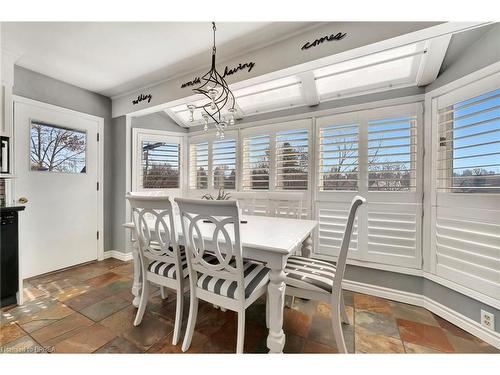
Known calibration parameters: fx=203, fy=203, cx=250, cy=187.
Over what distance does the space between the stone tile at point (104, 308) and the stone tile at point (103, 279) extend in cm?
40

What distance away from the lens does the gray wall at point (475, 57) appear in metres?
1.36

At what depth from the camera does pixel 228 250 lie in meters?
1.19

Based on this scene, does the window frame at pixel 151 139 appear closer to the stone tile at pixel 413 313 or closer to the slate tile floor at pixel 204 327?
the slate tile floor at pixel 204 327

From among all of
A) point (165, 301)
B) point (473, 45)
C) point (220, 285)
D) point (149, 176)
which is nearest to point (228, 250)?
point (220, 285)

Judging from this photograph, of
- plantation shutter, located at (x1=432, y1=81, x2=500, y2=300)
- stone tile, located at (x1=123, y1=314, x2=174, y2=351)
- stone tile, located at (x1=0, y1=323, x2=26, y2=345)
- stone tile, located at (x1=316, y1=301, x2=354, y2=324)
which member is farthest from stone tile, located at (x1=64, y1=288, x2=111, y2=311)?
plantation shutter, located at (x1=432, y1=81, x2=500, y2=300)

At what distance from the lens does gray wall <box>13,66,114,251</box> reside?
231 centimetres

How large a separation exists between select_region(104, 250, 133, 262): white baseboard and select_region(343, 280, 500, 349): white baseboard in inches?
116

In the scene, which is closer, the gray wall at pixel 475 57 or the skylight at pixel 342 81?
the gray wall at pixel 475 57

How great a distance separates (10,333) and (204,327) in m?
1.41

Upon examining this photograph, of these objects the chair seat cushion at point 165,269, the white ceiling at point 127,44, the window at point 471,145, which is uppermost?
the white ceiling at point 127,44

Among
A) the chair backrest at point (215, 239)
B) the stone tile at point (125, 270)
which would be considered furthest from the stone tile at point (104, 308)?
the chair backrest at point (215, 239)

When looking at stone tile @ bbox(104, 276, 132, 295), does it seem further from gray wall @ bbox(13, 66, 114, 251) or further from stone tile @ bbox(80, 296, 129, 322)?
gray wall @ bbox(13, 66, 114, 251)

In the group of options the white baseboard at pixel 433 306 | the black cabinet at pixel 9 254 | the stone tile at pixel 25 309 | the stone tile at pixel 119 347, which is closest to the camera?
the stone tile at pixel 119 347
